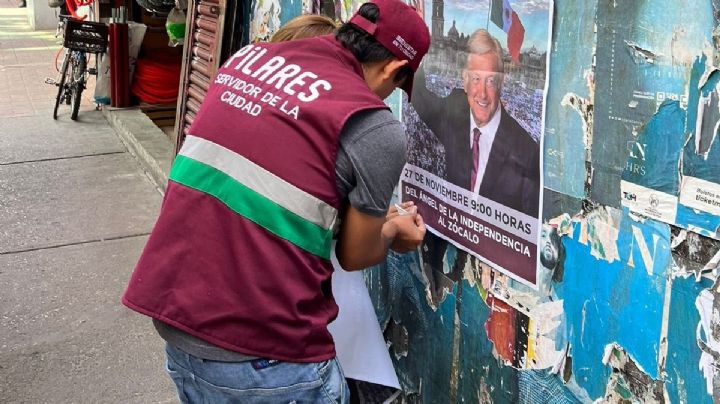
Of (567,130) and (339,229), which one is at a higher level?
(567,130)

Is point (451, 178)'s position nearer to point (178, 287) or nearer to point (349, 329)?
point (349, 329)

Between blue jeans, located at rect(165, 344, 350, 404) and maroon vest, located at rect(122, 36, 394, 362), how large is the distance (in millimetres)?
40

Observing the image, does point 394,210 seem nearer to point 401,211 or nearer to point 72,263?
point 401,211

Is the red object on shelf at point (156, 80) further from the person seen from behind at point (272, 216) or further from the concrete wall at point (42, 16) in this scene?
the concrete wall at point (42, 16)

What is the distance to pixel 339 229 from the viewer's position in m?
1.91

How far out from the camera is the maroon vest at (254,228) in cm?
176

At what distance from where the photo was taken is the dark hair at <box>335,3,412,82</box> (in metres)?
1.96

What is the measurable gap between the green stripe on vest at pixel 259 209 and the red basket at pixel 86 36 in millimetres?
7353

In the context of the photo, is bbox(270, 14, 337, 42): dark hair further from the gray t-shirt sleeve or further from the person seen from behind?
the gray t-shirt sleeve

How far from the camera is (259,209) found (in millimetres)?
1764

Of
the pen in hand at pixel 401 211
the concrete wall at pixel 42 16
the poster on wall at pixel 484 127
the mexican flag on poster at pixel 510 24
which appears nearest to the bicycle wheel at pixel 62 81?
the poster on wall at pixel 484 127

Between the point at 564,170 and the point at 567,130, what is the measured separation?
0.10 meters

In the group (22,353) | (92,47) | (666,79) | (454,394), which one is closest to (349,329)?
(454,394)

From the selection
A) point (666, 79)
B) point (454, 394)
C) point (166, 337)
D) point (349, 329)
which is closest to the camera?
point (666, 79)
